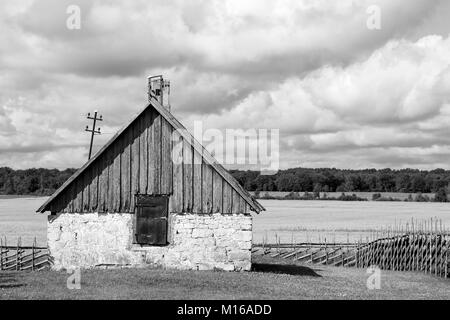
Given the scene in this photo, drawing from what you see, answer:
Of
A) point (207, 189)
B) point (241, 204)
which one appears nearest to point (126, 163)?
point (207, 189)

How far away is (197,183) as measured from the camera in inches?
888

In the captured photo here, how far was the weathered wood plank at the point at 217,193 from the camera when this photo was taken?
2234 centimetres

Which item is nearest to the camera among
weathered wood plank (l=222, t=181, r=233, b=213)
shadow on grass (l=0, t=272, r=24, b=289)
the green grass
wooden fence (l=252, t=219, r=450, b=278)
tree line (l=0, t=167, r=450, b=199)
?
the green grass

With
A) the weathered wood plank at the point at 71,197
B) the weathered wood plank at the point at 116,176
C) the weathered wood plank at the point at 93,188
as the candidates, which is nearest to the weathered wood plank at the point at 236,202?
the weathered wood plank at the point at 116,176

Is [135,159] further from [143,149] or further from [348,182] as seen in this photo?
[348,182]

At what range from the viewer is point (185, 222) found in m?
22.3

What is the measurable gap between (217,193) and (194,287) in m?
5.02

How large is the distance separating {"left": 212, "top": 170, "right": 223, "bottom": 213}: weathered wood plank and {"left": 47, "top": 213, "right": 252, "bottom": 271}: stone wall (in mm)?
270

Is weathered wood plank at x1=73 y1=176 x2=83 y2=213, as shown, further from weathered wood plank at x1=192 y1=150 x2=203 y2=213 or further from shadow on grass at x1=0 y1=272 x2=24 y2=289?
weathered wood plank at x1=192 y1=150 x2=203 y2=213

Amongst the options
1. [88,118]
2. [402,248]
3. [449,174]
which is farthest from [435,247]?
[449,174]

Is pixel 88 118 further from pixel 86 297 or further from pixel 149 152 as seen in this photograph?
pixel 86 297

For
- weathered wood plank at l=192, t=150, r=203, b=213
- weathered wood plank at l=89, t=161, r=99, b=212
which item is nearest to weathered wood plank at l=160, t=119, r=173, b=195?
weathered wood plank at l=192, t=150, r=203, b=213

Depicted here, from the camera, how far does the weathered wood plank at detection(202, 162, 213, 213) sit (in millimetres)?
22359
